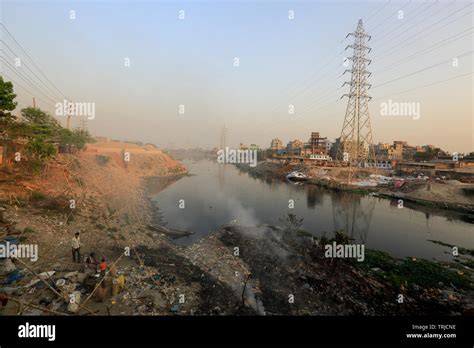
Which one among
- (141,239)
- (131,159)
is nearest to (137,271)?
(141,239)

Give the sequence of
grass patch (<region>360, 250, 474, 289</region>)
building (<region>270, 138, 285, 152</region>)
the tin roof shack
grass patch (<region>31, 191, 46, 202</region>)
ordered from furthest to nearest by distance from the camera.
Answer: building (<region>270, 138, 285, 152</region>) < the tin roof shack < grass patch (<region>31, 191, 46, 202</region>) < grass patch (<region>360, 250, 474, 289</region>)

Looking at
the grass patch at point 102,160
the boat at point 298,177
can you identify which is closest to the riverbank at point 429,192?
the boat at point 298,177

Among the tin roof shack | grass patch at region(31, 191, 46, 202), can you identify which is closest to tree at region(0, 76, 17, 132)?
grass patch at region(31, 191, 46, 202)

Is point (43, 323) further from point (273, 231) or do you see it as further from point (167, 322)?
point (273, 231)

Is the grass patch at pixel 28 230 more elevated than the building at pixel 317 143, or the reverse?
the building at pixel 317 143

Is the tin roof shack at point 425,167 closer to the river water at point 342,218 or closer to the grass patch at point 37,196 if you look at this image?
the river water at point 342,218

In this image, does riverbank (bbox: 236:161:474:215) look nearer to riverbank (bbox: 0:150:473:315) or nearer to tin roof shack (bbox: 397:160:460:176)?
tin roof shack (bbox: 397:160:460:176)

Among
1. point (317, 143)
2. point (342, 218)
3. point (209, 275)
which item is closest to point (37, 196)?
point (209, 275)

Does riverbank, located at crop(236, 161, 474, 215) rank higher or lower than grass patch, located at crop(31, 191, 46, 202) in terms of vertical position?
lower
